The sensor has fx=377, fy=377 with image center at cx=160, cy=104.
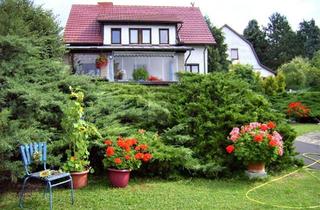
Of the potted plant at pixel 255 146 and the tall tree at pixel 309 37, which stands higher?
the tall tree at pixel 309 37

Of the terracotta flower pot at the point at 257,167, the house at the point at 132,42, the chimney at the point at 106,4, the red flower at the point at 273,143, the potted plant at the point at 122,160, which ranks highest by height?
the chimney at the point at 106,4

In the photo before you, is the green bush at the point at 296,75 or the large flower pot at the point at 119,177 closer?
the large flower pot at the point at 119,177

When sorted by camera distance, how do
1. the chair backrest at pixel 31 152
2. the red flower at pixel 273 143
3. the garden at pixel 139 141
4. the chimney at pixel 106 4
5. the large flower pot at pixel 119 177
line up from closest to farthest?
the chair backrest at pixel 31 152, the garden at pixel 139 141, the large flower pot at pixel 119 177, the red flower at pixel 273 143, the chimney at pixel 106 4

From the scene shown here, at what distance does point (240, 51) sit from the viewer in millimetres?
46188

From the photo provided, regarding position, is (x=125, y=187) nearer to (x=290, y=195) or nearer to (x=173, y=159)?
(x=173, y=159)

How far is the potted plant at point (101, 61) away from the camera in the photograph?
23.4m

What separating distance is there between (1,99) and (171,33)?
19.8 m

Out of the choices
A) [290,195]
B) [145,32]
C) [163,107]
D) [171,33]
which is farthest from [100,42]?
[290,195]

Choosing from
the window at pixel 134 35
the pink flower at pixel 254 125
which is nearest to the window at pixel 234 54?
the window at pixel 134 35

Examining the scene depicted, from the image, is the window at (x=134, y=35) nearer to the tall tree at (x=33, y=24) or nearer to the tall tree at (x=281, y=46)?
the tall tree at (x=33, y=24)

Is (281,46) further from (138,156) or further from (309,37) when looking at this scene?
(138,156)

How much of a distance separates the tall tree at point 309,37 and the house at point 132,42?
46208 millimetres

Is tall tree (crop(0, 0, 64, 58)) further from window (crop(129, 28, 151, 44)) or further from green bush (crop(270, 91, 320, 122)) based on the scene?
green bush (crop(270, 91, 320, 122))

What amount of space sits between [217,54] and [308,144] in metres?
26.6
